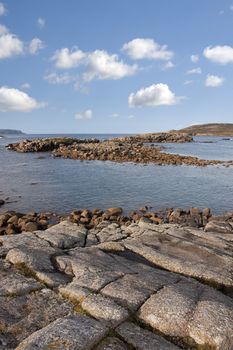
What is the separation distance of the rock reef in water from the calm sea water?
50.5 ft

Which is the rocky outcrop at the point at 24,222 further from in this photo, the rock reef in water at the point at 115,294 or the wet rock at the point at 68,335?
the wet rock at the point at 68,335

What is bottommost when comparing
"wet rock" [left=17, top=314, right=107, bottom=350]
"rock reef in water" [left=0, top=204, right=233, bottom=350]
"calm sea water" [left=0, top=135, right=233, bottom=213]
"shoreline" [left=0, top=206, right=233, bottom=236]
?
"calm sea water" [left=0, top=135, right=233, bottom=213]

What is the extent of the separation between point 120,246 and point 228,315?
23.3 feet

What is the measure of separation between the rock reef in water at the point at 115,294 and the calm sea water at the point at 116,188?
15.4m

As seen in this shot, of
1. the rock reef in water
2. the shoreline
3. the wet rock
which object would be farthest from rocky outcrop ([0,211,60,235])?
the wet rock

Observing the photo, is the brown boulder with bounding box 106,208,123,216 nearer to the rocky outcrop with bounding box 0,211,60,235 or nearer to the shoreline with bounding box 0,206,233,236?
the shoreline with bounding box 0,206,233,236

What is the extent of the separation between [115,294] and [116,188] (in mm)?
30040

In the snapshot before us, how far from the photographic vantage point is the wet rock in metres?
8.14

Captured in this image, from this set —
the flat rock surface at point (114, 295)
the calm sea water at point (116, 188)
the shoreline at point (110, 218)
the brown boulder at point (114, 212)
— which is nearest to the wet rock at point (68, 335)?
the flat rock surface at point (114, 295)

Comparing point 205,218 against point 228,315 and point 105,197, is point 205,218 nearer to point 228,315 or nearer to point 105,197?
point 105,197

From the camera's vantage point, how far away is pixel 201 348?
28.9 feet

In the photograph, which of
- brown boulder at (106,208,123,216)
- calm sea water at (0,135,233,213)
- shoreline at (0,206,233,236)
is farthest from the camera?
calm sea water at (0,135,233,213)

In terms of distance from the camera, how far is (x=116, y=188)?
40781mm

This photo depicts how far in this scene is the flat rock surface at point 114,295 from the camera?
8.86 metres
